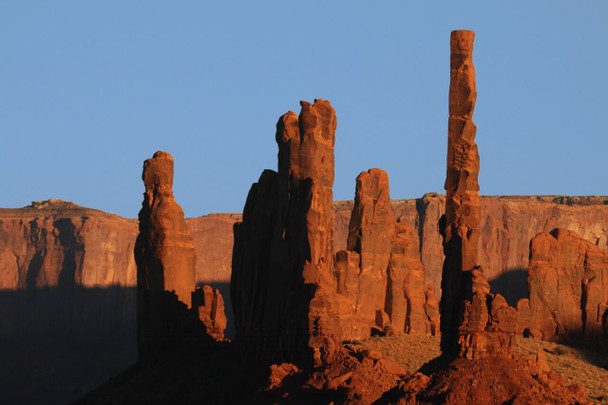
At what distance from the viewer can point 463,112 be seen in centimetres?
5456

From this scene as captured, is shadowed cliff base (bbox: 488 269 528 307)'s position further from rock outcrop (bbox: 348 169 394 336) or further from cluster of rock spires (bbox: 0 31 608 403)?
rock outcrop (bbox: 348 169 394 336)

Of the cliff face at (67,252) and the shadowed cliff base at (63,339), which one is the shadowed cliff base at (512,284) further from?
the cliff face at (67,252)

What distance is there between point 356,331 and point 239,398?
645 inches

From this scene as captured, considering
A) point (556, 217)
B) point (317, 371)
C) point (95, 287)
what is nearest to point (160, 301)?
point (317, 371)

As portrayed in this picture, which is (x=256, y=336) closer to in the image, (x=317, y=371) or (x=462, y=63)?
(x=317, y=371)

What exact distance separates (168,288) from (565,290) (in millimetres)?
23894

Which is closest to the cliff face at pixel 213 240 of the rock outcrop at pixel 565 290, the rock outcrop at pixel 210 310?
the rock outcrop at pixel 565 290

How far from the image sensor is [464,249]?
52.6 metres

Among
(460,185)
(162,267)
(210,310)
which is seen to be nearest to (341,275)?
(210,310)

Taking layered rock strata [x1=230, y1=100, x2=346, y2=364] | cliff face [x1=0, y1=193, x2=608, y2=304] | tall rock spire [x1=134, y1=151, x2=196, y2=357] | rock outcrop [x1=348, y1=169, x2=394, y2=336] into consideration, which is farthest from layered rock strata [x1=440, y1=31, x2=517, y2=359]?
cliff face [x1=0, y1=193, x2=608, y2=304]

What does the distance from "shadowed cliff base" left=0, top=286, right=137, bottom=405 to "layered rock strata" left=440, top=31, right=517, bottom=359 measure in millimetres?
66772

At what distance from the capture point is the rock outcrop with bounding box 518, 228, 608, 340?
8162cm

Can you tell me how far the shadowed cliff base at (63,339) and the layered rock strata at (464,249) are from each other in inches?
2629

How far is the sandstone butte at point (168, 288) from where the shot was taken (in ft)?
241
